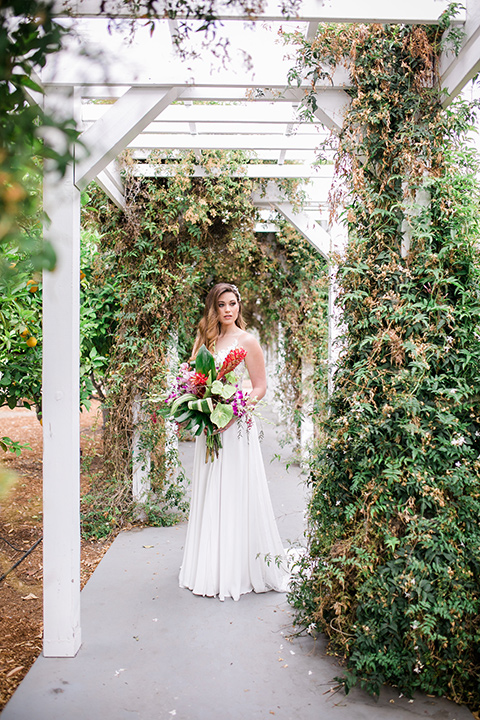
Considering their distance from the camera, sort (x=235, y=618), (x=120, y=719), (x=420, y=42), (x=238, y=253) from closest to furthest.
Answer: (x=120, y=719) < (x=420, y=42) < (x=235, y=618) < (x=238, y=253)

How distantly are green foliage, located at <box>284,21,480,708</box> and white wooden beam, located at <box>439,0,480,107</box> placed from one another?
0.24ft

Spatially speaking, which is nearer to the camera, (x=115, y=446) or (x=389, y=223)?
(x=389, y=223)

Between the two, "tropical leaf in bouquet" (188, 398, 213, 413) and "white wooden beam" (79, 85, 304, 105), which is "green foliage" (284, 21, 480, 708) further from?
"tropical leaf in bouquet" (188, 398, 213, 413)

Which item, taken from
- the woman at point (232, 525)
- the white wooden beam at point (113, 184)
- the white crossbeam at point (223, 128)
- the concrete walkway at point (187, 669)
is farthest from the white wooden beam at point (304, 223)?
the concrete walkway at point (187, 669)

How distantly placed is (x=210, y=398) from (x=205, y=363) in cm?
22

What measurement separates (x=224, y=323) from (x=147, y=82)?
5.38ft

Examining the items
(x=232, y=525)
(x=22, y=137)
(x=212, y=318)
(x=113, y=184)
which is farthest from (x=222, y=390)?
(x=22, y=137)

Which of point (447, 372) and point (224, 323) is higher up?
point (224, 323)

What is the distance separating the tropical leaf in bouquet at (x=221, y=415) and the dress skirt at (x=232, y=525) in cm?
16

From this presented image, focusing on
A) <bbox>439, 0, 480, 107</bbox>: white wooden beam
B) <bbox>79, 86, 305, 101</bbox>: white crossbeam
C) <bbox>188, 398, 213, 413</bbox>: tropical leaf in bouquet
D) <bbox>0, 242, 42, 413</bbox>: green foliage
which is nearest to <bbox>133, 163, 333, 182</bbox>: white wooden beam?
<bbox>79, 86, 305, 101</bbox>: white crossbeam

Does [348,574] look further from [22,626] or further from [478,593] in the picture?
[22,626]

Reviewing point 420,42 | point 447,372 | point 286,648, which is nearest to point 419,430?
point 447,372

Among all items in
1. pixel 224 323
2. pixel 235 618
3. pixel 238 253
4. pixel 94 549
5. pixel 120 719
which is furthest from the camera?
pixel 238 253

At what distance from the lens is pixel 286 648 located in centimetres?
293
